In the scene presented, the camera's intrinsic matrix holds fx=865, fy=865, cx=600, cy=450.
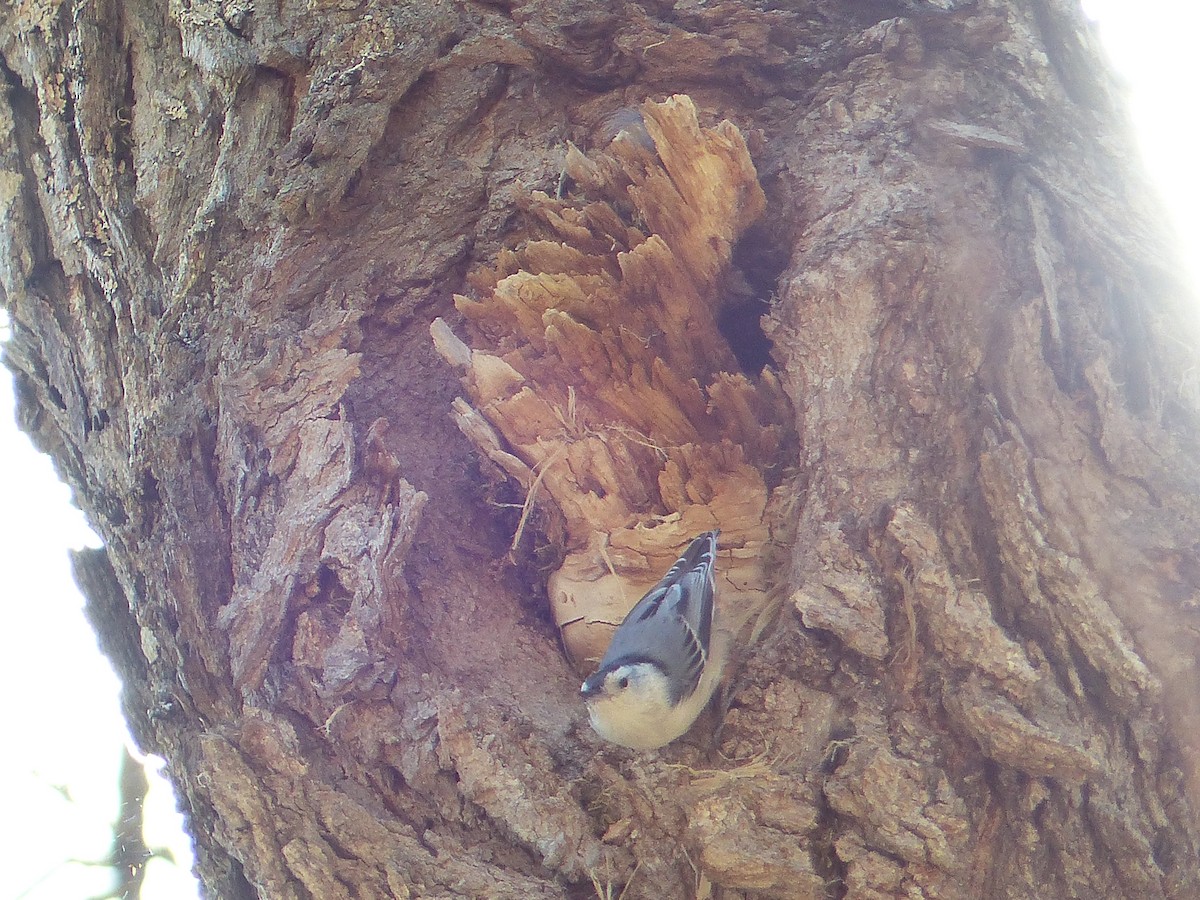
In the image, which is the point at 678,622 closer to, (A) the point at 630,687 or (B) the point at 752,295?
(A) the point at 630,687

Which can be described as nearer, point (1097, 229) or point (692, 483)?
point (1097, 229)

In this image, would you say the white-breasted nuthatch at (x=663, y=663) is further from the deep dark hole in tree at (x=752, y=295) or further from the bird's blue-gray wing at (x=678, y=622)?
the deep dark hole in tree at (x=752, y=295)

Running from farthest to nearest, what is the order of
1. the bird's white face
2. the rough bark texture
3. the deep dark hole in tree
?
1. the deep dark hole in tree
2. the bird's white face
3. the rough bark texture

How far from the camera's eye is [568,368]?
8.97 ft

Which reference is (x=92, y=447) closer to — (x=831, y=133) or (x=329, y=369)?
(x=329, y=369)

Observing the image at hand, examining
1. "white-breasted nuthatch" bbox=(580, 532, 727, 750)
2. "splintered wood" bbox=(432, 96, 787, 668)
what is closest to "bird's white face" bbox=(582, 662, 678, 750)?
"white-breasted nuthatch" bbox=(580, 532, 727, 750)

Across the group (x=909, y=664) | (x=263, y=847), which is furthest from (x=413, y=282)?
(x=909, y=664)

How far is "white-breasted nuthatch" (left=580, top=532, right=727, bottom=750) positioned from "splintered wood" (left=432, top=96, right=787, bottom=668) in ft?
0.48

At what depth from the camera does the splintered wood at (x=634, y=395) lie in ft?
8.64

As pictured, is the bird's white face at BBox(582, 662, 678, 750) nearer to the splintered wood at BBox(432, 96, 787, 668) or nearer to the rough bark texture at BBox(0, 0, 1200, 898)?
the rough bark texture at BBox(0, 0, 1200, 898)

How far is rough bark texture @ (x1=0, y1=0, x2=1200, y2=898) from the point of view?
1.84 m

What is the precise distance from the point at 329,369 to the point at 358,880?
1404mm

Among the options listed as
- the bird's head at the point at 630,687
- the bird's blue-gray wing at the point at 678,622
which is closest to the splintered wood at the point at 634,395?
the bird's blue-gray wing at the point at 678,622

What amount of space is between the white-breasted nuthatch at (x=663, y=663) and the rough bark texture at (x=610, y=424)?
0.31ft
